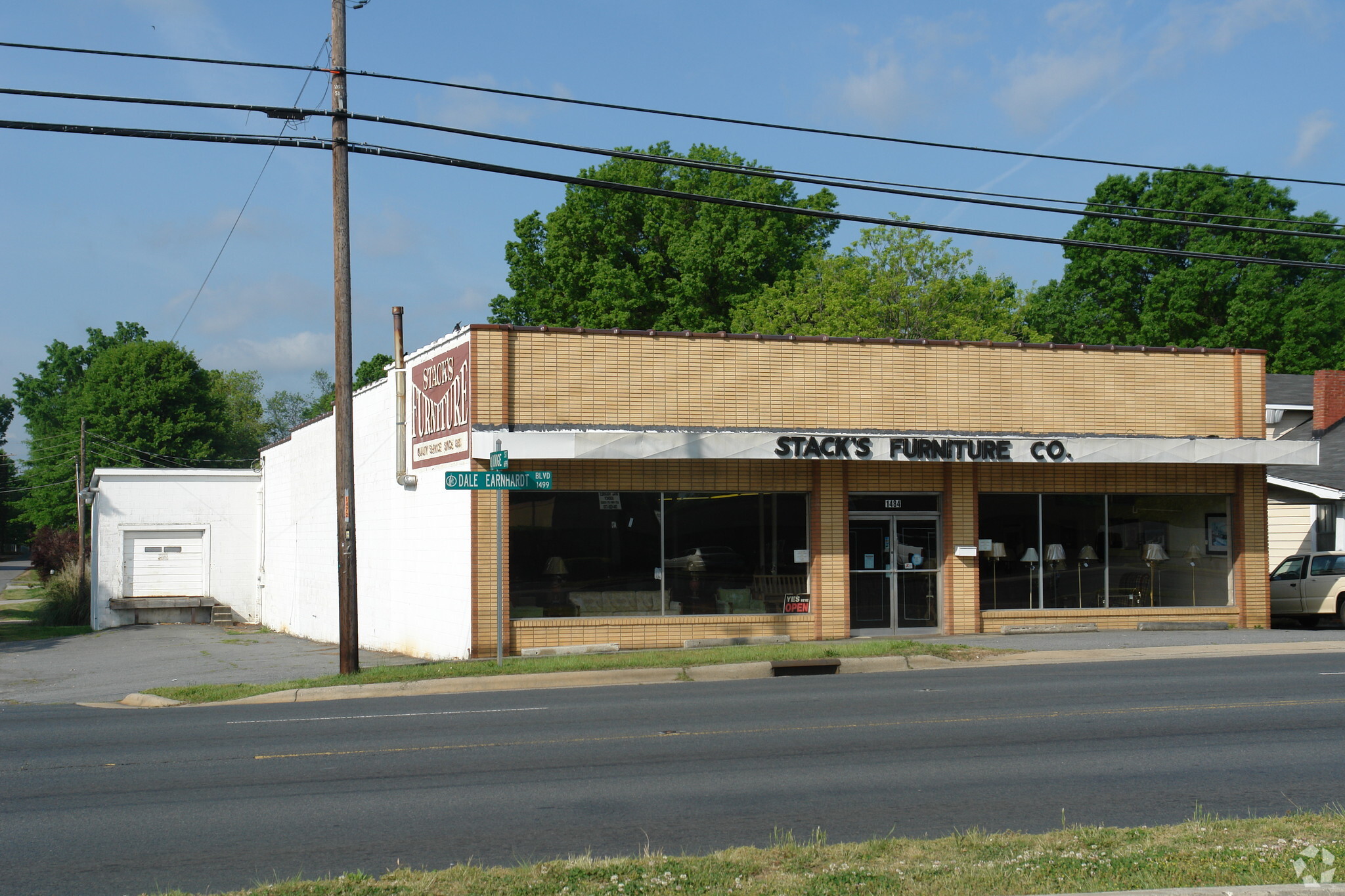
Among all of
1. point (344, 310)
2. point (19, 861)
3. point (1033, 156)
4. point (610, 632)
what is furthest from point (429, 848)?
point (1033, 156)

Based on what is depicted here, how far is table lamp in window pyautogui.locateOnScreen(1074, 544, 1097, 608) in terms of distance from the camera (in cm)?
2172

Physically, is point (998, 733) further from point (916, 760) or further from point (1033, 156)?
point (1033, 156)

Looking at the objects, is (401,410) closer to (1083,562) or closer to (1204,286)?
(1083,562)

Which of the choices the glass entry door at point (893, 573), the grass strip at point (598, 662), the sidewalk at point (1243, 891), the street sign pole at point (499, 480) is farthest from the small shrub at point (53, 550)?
the sidewalk at point (1243, 891)

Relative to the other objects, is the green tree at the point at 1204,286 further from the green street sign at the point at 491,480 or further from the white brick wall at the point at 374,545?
the green street sign at the point at 491,480

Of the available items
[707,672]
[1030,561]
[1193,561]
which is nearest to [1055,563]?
[1030,561]

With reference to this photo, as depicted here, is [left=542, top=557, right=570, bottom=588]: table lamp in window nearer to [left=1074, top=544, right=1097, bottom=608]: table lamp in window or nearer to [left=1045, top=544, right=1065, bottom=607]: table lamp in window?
[left=1045, top=544, right=1065, bottom=607]: table lamp in window

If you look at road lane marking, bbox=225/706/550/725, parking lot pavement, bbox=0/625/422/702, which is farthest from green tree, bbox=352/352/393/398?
road lane marking, bbox=225/706/550/725

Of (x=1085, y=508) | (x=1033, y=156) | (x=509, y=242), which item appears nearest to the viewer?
(x=1033, y=156)

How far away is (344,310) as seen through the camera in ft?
53.7

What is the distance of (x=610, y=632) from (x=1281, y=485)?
17994 mm

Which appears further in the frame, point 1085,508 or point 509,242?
point 509,242

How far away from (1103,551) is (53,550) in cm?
4746

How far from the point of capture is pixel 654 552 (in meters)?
19.7
